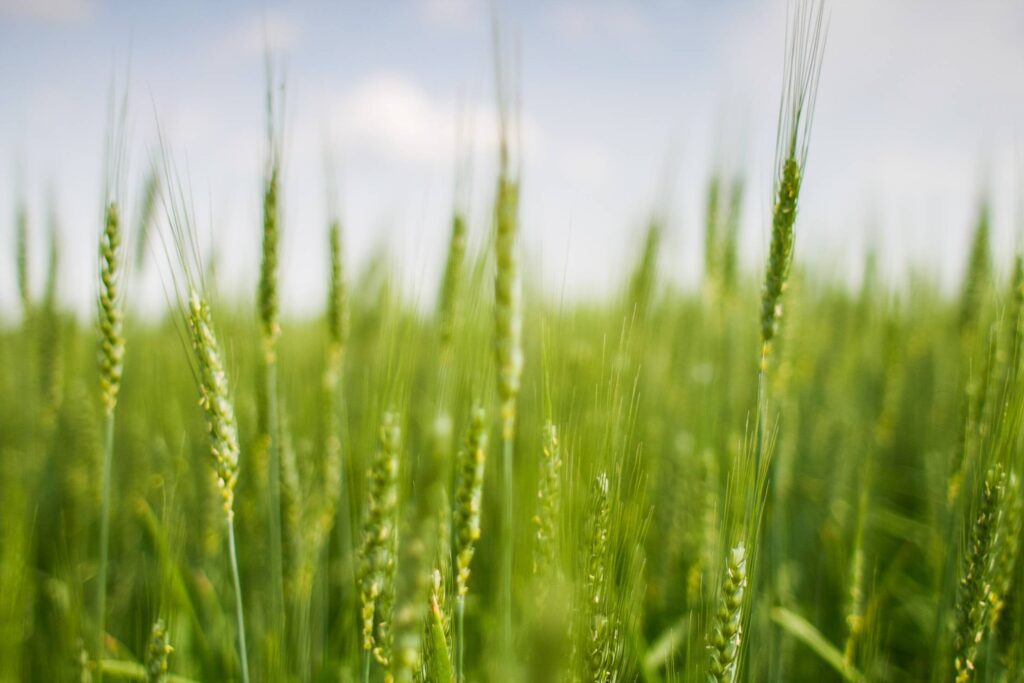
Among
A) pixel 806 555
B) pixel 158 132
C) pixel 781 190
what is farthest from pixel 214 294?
pixel 806 555

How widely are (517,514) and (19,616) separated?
1516 mm

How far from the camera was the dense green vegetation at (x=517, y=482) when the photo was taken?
3.71 feet

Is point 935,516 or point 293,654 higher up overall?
point 935,516

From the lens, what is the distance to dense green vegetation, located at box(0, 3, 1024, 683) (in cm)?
113

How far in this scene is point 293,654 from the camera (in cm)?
185

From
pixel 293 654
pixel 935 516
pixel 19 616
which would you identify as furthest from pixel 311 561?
pixel 935 516

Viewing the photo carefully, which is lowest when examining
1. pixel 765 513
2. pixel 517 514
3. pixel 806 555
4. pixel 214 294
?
pixel 806 555

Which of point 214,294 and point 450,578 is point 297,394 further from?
point 450,578

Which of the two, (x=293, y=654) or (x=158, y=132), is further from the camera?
(x=293, y=654)

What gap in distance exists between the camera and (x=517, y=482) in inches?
49.2

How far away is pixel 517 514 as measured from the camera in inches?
47.4

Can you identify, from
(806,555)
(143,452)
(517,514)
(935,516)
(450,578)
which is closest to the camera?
(517,514)

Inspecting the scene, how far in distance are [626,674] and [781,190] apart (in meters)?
1.31

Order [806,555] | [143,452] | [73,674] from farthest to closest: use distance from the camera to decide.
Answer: [143,452] → [806,555] → [73,674]
